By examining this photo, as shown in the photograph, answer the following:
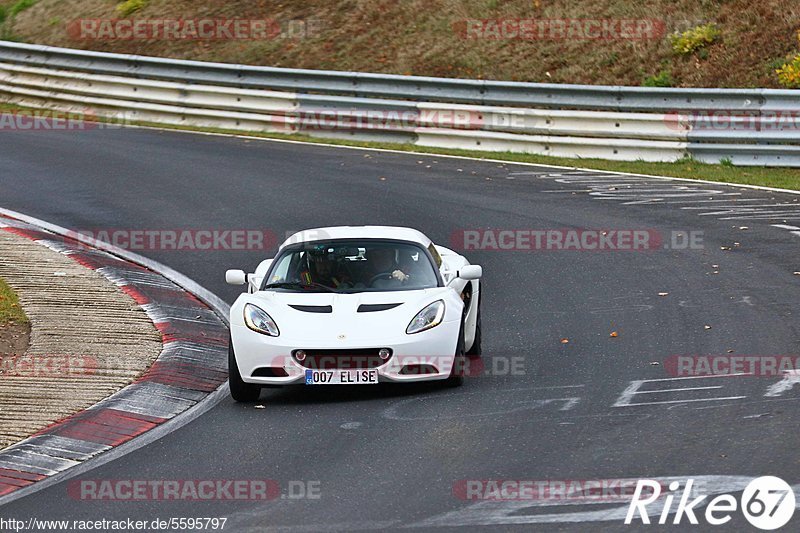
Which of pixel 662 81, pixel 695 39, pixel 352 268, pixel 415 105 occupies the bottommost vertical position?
pixel 352 268

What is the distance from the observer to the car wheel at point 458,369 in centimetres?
1023

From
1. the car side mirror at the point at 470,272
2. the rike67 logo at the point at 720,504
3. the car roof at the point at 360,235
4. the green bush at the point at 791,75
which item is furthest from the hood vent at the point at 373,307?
the green bush at the point at 791,75

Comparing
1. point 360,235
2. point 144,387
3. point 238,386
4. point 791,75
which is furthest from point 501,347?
point 791,75

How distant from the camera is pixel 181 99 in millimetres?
27078

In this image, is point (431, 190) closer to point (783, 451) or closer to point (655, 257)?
point (655, 257)

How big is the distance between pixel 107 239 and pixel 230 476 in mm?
9163

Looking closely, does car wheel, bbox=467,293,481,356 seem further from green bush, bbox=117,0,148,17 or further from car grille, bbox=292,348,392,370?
green bush, bbox=117,0,148,17

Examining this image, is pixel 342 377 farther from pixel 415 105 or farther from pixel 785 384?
pixel 415 105

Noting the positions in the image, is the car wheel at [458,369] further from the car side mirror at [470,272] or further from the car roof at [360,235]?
the car roof at [360,235]

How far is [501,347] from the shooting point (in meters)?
11.6

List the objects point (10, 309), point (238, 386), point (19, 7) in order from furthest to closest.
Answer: point (19, 7) → point (10, 309) → point (238, 386)

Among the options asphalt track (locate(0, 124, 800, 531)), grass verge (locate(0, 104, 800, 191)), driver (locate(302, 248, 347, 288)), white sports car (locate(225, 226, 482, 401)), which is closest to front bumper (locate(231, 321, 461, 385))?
white sports car (locate(225, 226, 482, 401))

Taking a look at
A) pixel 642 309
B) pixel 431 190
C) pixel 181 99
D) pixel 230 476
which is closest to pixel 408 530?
pixel 230 476

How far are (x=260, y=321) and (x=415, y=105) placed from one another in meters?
14.3
